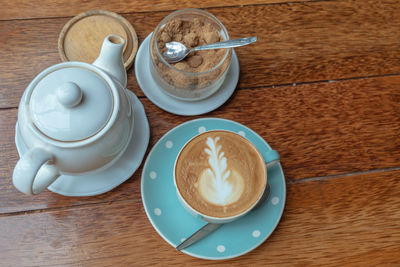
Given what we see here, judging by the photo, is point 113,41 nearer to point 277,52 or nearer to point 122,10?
point 122,10

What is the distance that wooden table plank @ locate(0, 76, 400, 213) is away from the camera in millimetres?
777

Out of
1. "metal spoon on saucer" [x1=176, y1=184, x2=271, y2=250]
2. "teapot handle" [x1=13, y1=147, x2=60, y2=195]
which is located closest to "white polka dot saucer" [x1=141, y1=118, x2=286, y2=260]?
"metal spoon on saucer" [x1=176, y1=184, x2=271, y2=250]

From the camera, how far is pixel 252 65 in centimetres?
83

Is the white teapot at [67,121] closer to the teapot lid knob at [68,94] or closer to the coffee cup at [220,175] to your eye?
the teapot lid knob at [68,94]

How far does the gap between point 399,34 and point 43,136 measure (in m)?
0.84

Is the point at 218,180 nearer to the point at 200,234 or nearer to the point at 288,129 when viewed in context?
the point at 200,234

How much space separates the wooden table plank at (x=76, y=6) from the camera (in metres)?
0.80

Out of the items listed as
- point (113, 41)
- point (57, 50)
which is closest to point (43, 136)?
point (113, 41)

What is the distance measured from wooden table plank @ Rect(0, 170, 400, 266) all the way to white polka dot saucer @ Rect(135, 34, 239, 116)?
0.21m

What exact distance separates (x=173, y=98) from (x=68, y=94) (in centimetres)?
29

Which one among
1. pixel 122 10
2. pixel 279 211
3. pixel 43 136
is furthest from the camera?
pixel 122 10

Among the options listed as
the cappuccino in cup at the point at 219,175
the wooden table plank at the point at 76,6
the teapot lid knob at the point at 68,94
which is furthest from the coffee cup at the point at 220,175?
the wooden table plank at the point at 76,6

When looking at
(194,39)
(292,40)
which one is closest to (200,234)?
(194,39)

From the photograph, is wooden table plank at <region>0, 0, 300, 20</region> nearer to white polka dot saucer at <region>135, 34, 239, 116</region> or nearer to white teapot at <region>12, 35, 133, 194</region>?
white polka dot saucer at <region>135, 34, 239, 116</region>
